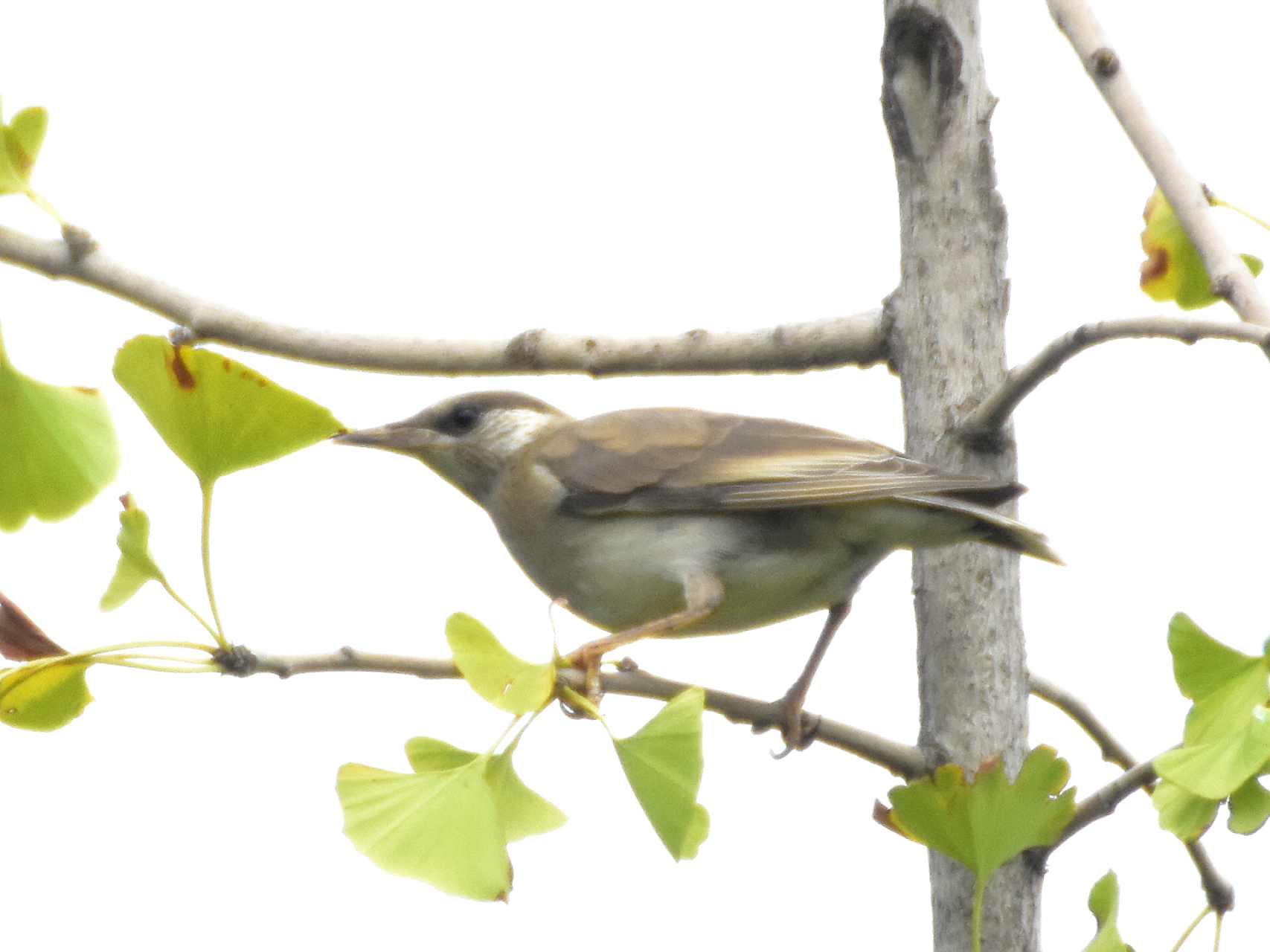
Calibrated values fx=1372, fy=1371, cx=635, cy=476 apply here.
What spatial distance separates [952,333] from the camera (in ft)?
9.86

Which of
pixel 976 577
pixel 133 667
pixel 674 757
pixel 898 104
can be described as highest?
pixel 898 104

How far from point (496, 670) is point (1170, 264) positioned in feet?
6.39

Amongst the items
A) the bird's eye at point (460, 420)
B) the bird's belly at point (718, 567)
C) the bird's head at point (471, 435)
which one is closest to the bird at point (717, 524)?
the bird's belly at point (718, 567)

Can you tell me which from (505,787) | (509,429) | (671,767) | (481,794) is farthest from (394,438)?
(671,767)

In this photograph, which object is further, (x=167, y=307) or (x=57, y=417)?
(x=167, y=307)

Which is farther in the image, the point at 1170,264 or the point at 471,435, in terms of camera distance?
the point at 471,435

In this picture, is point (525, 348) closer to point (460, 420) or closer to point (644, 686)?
point (644, 686)

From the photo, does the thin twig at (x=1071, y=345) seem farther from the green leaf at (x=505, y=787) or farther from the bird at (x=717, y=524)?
the green leaf at (x=505, y=787)

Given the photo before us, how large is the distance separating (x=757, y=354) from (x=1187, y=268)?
38.5 inches

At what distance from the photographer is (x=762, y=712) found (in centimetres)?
285

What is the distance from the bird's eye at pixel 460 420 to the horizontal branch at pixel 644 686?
1606mm

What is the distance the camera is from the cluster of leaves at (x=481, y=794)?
1937mm

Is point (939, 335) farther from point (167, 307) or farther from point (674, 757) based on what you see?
point (167, 307)

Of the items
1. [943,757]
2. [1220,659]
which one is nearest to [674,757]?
[1220,659]
